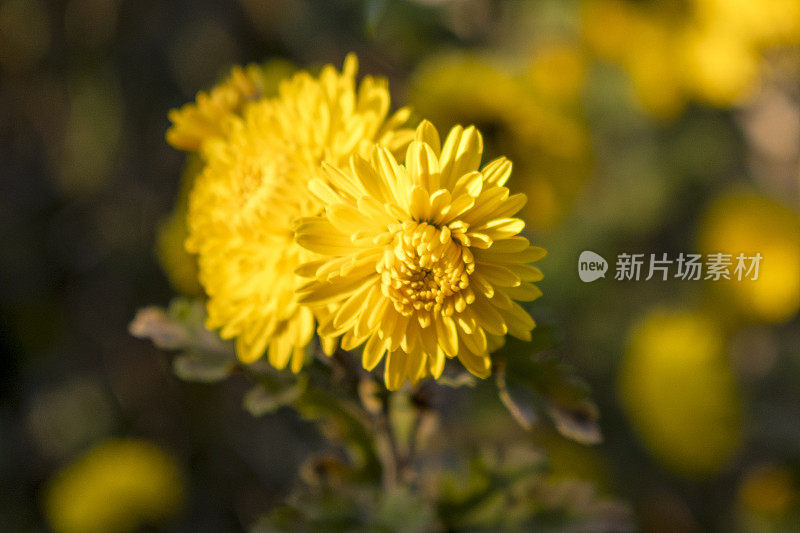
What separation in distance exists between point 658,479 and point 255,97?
1.63 metres

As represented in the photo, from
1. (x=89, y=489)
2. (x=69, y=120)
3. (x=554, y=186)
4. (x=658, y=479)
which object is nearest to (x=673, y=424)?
(x=658, y=479)

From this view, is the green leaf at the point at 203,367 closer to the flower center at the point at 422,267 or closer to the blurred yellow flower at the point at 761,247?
the flower center at the point at 422,267

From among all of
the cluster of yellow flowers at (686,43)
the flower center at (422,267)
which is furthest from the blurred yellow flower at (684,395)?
the flower center at (422,267)

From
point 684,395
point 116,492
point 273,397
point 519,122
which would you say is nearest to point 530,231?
point 519,122

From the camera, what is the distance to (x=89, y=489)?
1.83 meters

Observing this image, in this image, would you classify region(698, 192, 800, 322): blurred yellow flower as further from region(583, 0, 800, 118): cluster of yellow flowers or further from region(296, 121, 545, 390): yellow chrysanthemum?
region(296, 121, 545, 390): yellow chrysanthemum

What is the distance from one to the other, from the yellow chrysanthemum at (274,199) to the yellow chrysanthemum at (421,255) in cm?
8

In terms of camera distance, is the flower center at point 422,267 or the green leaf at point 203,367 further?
the green leaf at point 203,367

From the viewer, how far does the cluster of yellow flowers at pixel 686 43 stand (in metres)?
1.78

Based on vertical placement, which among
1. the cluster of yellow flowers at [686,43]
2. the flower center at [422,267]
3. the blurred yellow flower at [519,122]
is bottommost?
the flower center at [422,267]

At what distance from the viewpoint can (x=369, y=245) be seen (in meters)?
0.74

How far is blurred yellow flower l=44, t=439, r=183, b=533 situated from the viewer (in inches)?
70.9

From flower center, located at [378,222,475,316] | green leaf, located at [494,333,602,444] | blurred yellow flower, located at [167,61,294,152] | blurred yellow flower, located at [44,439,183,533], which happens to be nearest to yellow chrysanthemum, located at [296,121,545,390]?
flower center, located at [378,222,475,316]

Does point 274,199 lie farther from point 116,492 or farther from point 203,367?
point 116,492
